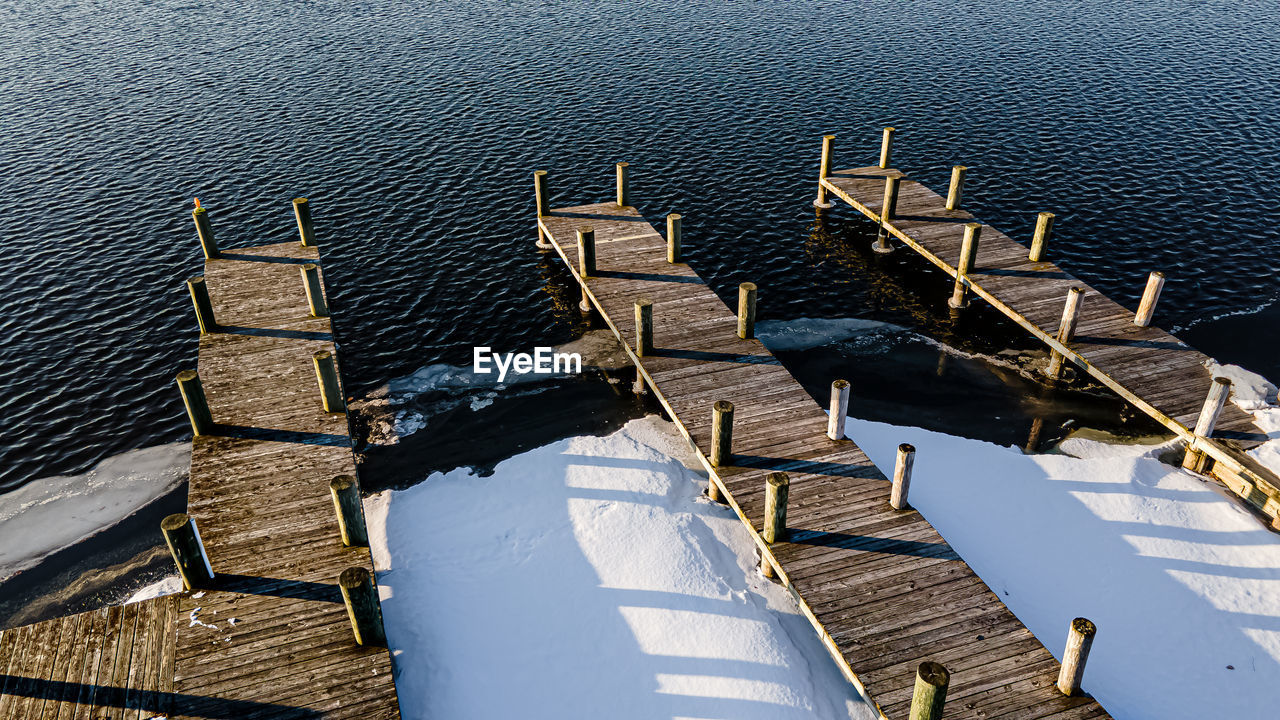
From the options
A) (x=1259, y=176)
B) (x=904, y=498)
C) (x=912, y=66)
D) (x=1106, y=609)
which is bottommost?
(x=1106, y=609)

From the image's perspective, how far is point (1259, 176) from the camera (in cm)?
3650

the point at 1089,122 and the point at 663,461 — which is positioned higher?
the point at 1089,122

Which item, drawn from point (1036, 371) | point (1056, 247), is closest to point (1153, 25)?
point (1056, 247)

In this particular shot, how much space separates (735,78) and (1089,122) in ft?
64.9

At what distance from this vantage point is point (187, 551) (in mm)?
15805

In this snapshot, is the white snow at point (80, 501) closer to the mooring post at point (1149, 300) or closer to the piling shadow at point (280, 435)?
the piling shadow at point (280, 435)

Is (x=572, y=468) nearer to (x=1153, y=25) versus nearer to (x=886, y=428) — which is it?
(x=886, y=428)

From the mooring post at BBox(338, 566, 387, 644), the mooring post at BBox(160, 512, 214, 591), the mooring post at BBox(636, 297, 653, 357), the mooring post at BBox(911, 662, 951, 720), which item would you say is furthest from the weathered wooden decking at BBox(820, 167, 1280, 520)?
the mooring post at BBox(160, 512, 214, 591)

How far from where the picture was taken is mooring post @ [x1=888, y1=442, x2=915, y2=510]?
16.9m

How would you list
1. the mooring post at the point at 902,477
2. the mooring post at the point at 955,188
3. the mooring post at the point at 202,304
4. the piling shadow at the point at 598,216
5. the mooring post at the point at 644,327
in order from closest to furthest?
1. the mooring post at the point at 902,477
2. the mooring post at the point at 644,327
3. the mooring post at the point at 202,304
4. the mooring post at the point at 955,188
5. the piling shadow at the point at 598,216

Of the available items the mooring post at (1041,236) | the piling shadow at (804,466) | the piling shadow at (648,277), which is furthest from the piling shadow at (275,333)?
the mooring post at (1041,236)

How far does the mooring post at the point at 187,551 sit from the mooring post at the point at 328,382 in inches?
212

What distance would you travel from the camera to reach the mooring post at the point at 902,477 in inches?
667

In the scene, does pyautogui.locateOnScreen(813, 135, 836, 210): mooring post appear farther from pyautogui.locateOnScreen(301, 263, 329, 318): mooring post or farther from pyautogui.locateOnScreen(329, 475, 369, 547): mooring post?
pyautogui.locateOnScreen(329, 475, 369, 547): mooring post
